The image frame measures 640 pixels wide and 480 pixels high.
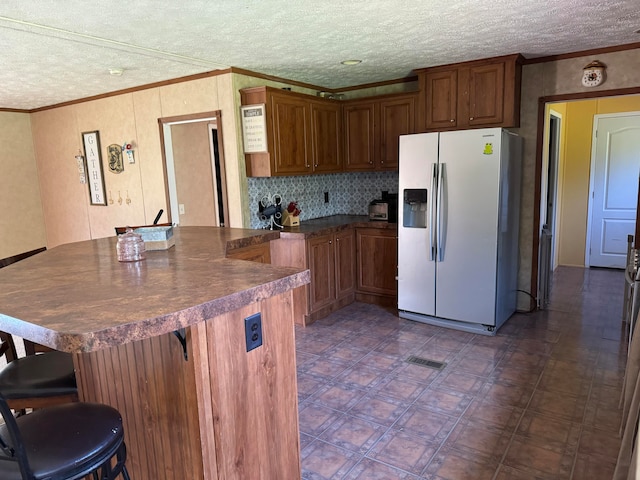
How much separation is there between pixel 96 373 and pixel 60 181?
5.09 metres

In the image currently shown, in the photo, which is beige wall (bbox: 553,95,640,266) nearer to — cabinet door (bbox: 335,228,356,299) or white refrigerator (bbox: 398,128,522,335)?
white refrigerator (bbox: 398,128,522,335)

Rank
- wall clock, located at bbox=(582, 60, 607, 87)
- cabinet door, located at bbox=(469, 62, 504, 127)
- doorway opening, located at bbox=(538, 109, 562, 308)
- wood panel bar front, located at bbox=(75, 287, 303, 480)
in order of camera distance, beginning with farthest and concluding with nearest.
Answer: doorway opening, located at bbox=(538, 109, 562, 308) → cabinet door, located at bbox=(469, 62, 504, 127) → wall clock, located at bbox=(582, 60, 607, 87) → wood panel bar front, located at bbox=(75, 287, 303, 480)

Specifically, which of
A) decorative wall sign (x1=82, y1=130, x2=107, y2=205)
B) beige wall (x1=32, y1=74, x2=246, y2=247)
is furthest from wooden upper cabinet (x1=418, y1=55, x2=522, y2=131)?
decorative wall sign (x1=82, y1=130, x2=107, y2=205)

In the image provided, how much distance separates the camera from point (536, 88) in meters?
4.12

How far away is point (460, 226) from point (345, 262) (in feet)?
4.43

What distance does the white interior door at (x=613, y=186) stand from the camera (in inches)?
227

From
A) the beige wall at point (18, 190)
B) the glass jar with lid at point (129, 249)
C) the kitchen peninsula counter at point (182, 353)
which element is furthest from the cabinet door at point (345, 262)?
the beige wall at point (18, 190)

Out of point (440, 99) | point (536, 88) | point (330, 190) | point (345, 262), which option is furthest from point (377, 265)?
point (536, 88)

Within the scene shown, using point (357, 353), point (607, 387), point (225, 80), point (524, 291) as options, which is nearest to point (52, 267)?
point (357, 353)

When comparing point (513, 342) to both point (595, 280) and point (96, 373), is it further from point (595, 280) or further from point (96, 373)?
point (96, 373)

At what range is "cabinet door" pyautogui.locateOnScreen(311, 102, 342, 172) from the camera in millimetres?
4684

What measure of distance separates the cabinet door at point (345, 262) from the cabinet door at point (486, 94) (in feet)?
5.49

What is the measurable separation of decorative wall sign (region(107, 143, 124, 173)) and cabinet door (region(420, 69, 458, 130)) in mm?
3503

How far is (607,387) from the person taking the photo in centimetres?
291
